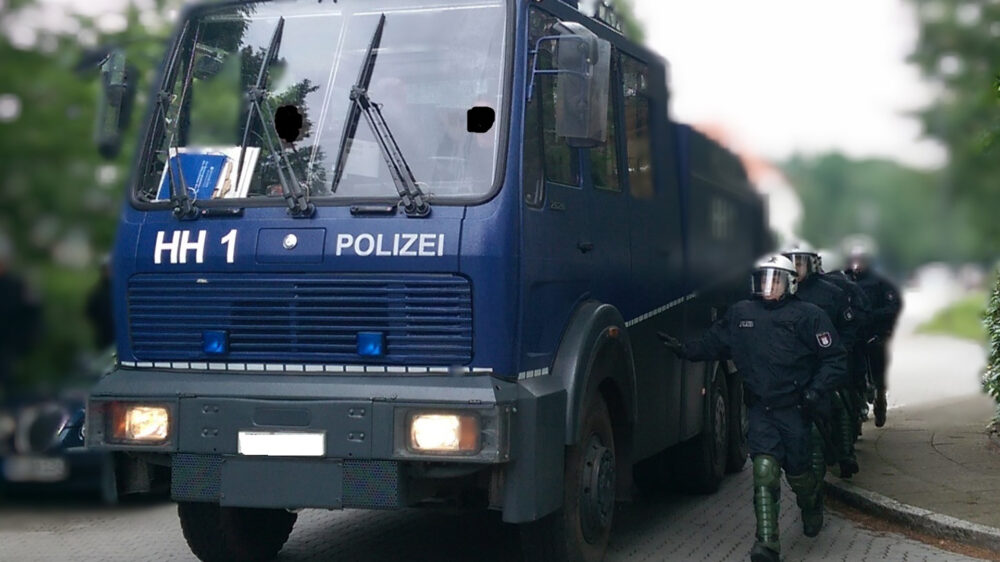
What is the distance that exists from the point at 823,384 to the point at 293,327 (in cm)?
314

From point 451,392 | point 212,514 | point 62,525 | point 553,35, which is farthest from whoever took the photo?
point 62,525

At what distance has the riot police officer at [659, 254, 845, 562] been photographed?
8.29m

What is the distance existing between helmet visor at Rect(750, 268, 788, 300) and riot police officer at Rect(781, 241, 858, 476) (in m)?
1.86

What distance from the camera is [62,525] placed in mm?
10109

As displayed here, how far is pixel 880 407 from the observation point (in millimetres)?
14773

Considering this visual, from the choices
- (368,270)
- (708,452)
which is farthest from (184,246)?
(708,452)

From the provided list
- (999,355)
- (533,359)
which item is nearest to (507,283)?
(533,359)

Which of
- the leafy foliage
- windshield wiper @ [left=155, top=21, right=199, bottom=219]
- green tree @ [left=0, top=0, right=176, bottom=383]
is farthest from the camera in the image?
green tree @ [left=0, top=0, right=176, bottom=383]

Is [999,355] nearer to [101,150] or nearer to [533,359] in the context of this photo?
[533,359]

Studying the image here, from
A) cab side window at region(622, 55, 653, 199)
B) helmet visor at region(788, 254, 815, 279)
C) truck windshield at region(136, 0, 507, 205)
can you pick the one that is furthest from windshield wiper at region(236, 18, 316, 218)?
helmet visor at region(788, 254, 815, 279)

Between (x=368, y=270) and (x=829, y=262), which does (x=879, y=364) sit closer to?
(x=829, y=262)

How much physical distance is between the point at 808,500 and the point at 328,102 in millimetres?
3936

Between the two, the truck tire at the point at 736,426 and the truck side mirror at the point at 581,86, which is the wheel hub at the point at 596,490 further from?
the truck tire at the point at 736,426

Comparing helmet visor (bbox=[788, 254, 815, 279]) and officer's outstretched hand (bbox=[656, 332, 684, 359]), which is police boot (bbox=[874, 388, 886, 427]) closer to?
helmet visor (bbox=[788, 254, 815, 279])
